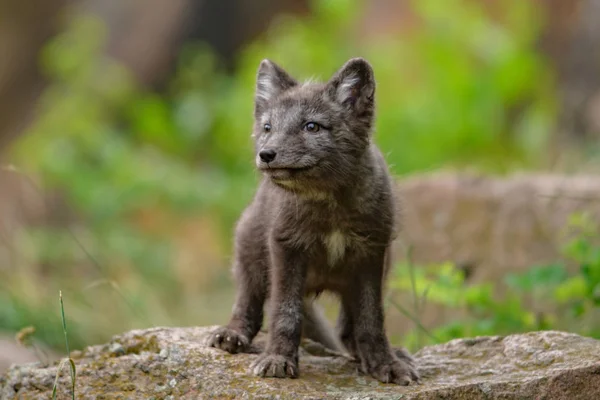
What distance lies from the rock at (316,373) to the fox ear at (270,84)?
1500mm

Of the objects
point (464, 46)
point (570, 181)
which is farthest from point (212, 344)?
point (464, 46)

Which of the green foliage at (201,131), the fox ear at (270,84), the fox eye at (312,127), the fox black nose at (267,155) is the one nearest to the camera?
the fox black nose at (267,155)

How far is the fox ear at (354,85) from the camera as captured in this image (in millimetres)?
5680

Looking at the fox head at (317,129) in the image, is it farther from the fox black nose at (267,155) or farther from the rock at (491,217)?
the rock at (491,217)

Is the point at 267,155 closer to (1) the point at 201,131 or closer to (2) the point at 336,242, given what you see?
(2) the point at 336,242

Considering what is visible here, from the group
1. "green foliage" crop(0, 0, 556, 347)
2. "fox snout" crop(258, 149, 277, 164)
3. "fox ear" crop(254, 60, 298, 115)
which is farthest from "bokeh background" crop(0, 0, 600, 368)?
"fox snout" crop(258, 149, 277, 164)

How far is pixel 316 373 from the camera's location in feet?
17.9

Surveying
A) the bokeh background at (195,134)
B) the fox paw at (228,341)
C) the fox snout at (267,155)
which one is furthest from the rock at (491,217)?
the fox snout at (267,155)

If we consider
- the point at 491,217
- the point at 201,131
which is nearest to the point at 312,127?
the point at 491,217

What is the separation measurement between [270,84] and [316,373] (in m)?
1.78

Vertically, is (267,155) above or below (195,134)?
below

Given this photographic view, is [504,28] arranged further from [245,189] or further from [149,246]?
[149,246]

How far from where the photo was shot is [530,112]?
1536 cm

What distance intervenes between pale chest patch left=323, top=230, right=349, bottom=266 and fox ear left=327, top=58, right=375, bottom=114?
2.46 feet
